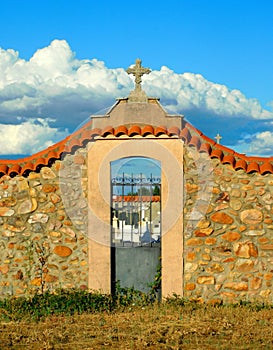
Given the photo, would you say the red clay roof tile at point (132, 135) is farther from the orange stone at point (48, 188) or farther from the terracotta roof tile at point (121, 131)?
the orange stone at point (48, 188)

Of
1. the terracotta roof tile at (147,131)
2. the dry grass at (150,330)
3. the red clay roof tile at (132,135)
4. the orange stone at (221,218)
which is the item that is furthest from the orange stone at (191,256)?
the terracotta roof tile at (147,131)

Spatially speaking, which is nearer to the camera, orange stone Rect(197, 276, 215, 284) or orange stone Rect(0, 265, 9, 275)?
orange stone Rect(197, 276, 215, 284)

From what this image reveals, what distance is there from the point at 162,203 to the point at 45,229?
200cm

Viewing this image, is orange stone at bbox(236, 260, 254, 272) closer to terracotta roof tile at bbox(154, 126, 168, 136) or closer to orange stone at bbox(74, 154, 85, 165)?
terracotta roof tile at bbox(154, 126, 168, 136)

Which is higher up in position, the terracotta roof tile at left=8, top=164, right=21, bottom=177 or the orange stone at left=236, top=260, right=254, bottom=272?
the terracotta roof tile at left=8, top=164, right=21, bottom=177

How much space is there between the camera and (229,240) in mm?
9078

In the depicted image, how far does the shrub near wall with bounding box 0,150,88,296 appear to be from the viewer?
9.20 m

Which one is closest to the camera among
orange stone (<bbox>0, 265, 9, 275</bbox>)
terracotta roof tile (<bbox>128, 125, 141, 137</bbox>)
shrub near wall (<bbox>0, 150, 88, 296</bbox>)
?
terracotta roof tile (<bbox>128, 125, 141, 137</bbox>)

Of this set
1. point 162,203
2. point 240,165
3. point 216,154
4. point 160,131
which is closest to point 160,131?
point 160,131

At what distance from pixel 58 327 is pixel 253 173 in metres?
3.97

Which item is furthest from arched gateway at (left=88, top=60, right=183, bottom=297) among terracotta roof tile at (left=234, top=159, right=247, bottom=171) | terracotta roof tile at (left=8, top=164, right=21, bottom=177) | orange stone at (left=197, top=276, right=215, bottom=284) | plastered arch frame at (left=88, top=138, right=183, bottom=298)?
terracotta roof tile at (left=8, top=164, right=21, bottom=177)

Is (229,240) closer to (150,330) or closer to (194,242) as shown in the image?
(194,242)

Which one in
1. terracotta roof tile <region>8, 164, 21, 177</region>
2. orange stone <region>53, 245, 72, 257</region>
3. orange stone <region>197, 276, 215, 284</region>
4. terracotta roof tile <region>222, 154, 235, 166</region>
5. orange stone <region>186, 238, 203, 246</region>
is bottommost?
orange stone <region>197, 276, 215, 284</region>

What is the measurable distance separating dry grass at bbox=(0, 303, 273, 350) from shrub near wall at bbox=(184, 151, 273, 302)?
54 centimetres
